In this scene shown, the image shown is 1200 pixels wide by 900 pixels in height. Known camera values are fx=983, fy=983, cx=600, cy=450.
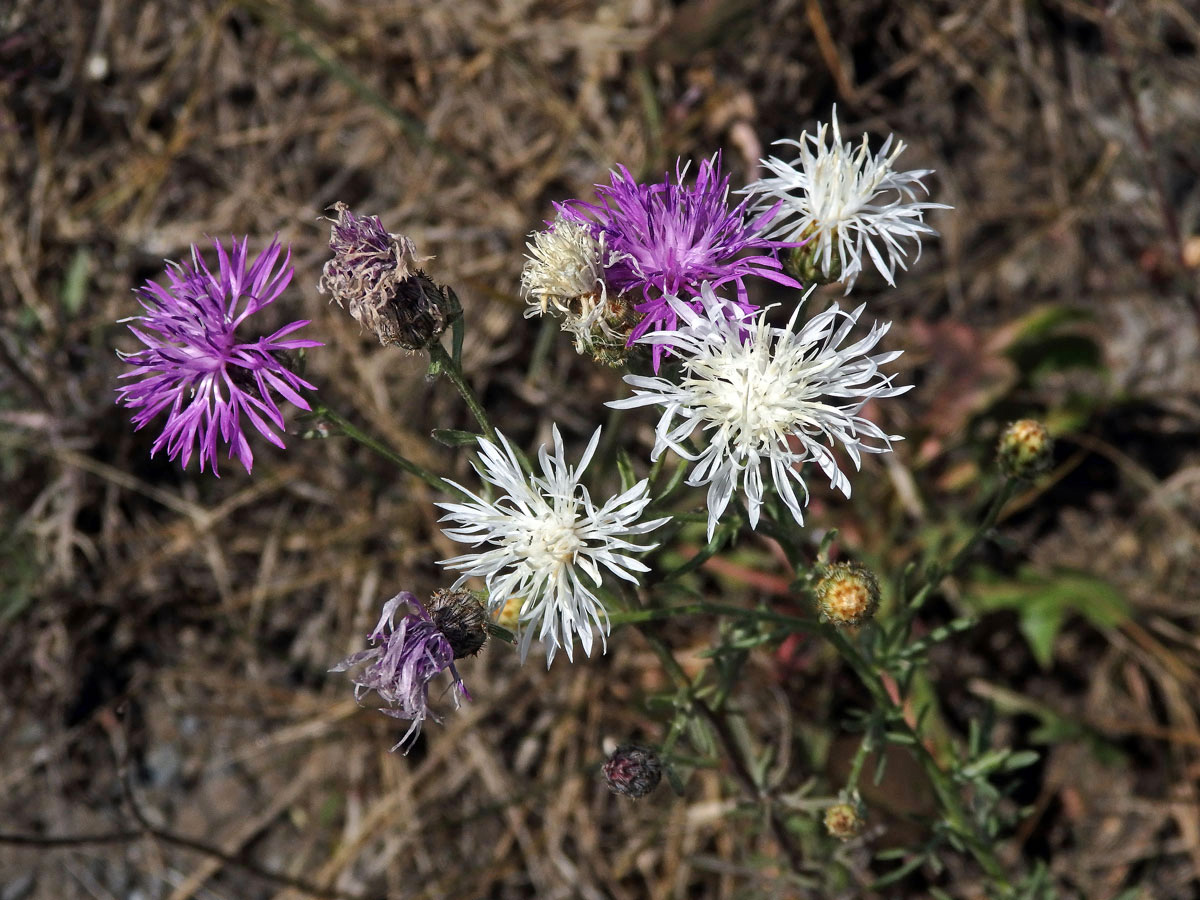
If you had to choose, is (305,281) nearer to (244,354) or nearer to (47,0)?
(47,0)

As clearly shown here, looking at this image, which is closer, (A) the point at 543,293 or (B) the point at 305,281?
(A) the point at 543,293

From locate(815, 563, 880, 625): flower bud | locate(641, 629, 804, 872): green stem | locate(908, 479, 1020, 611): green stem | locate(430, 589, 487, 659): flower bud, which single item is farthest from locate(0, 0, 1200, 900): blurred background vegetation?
locate(430, 589, 487, 659): flower bud

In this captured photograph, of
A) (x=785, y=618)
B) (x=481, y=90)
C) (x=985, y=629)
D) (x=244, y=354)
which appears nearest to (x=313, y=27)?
(x=481, y=90)

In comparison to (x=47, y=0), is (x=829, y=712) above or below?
below

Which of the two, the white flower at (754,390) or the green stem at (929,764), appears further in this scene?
the green stem at (929,764)

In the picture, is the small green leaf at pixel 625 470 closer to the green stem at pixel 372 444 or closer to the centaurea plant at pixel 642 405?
the centaurea plant at pixel 642 405

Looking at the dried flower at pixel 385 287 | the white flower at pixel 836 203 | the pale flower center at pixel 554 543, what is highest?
the white flower at pixel 836 203

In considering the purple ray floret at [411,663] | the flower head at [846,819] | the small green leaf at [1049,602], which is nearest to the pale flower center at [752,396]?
the purple ray floret at [411,663]
